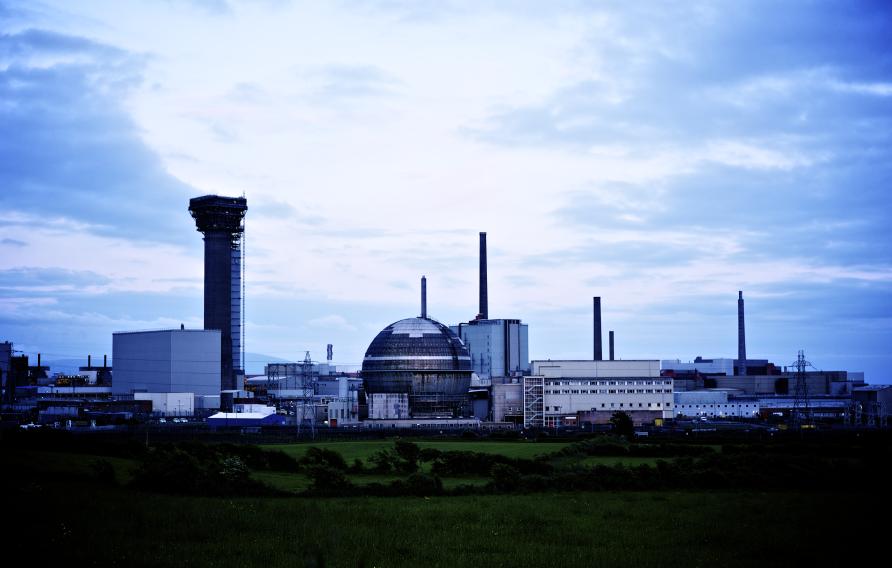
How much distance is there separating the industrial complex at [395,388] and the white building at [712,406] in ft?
0.61

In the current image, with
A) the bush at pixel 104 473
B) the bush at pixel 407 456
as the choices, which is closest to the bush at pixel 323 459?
the bush at pixel 407 456

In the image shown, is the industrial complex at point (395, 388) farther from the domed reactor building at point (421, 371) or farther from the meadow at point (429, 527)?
the meadow at point (429, 527)

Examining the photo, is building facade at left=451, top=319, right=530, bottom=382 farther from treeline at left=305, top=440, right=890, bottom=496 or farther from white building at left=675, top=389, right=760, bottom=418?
treeline at left=305, top=440, right=890, bottom=496

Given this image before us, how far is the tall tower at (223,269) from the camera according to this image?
156 m

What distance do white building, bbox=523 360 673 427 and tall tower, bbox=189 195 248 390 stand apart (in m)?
66.2

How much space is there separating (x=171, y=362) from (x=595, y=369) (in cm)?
5743

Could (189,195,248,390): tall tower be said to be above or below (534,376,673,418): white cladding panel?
above

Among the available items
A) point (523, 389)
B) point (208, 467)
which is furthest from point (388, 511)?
point (523, 389)

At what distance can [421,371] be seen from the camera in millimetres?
113062

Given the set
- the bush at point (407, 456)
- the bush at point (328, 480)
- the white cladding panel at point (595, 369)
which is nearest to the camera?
the bush at point (328, 480)

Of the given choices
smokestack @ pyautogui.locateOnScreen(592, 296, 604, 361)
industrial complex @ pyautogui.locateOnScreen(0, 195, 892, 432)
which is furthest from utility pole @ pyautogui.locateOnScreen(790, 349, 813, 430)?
smokestack @ pyautogui.locateOnScreen(592, 296, 604, 361)

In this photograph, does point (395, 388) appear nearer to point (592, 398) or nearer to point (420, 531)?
point (592, 398)

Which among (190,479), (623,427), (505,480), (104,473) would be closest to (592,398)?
(623,427)

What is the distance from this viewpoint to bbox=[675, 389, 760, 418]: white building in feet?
461
